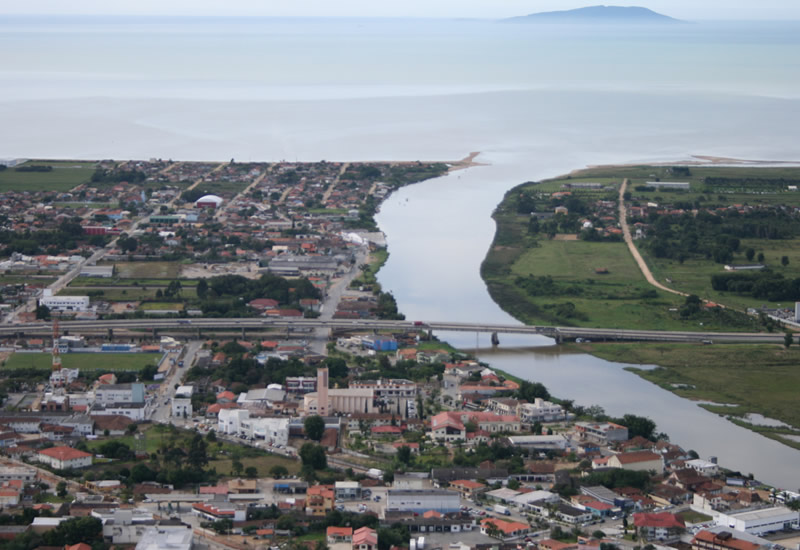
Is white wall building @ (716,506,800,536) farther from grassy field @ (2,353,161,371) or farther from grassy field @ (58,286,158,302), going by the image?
grassy field @ (58,286,158,302)

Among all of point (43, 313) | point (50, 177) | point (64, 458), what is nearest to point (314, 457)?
point (64, 458)

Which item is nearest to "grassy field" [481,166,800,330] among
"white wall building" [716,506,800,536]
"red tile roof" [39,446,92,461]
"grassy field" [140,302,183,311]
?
A: "grassy field" [140,302,183,311]

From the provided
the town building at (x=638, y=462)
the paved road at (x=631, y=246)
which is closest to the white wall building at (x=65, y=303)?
the paved road at (x=631, y=246)

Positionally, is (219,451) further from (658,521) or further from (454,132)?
(454,132)

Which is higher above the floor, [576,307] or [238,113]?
[238,113]

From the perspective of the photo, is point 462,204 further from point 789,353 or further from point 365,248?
point 789,353

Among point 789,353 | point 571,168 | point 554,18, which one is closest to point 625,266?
point 789,353
